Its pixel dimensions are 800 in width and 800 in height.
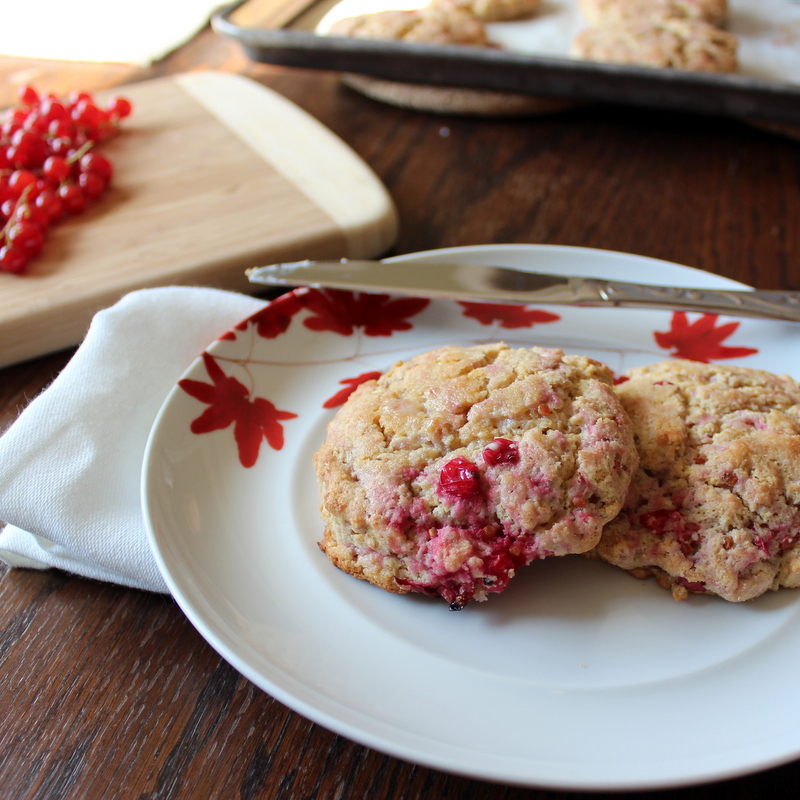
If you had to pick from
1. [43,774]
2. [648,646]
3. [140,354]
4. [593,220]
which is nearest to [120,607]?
[43,774]

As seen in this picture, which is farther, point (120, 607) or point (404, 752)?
point (120, 607)

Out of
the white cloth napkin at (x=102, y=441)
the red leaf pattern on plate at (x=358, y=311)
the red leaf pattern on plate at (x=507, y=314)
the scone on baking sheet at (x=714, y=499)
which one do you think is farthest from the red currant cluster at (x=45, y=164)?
the scone on baking sheet at (x=714, y=499)

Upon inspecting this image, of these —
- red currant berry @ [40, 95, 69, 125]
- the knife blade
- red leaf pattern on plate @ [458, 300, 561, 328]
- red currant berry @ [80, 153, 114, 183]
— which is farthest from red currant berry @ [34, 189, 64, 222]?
red leaf pattern on plate @ [458, 300, 561, 328]

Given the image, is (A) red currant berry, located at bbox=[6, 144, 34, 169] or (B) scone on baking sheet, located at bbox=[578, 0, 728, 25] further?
(B) scone on baking sheet, located at bbox=[578, 0, 728, 25]

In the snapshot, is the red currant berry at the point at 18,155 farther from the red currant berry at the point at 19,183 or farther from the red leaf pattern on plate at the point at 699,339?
the red leaf pattern on plate at the point at 699,339

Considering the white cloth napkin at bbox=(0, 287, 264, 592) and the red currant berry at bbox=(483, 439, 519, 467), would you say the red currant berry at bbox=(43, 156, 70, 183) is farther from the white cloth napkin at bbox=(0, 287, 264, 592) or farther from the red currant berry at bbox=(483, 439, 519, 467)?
the red currant berry at bbox=(483, 439, 519, 467)

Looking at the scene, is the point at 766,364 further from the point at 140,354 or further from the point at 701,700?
the point at 140,354

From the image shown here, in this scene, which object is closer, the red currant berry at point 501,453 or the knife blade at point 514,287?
the red currant berry at point 501,453
